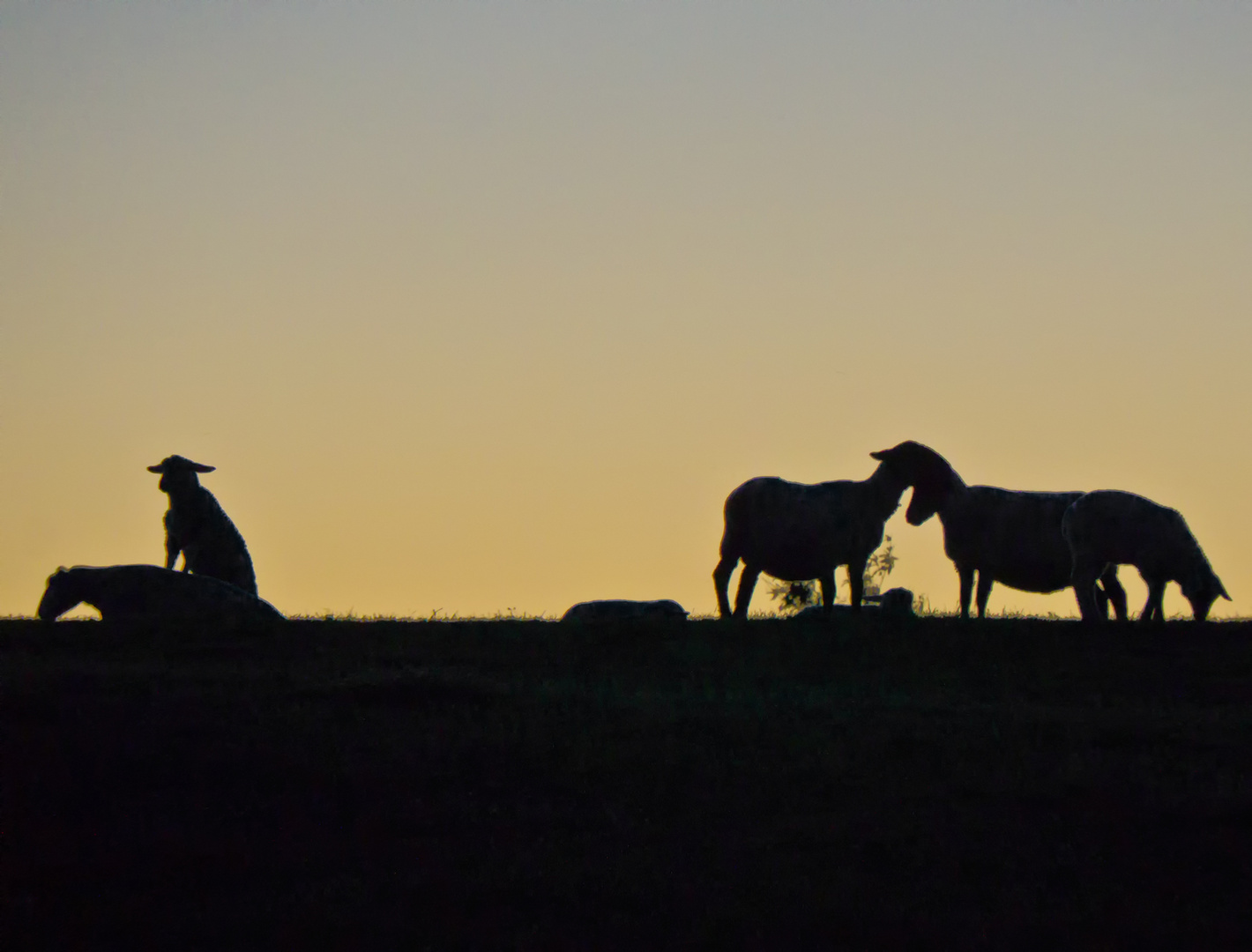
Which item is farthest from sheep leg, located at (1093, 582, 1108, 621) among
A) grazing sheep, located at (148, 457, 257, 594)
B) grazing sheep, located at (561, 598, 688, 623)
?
grazing sheep, located at (148, 457, 257, 594)

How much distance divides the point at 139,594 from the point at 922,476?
13.5 metres

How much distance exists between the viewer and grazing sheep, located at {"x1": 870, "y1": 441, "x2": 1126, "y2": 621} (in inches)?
1016

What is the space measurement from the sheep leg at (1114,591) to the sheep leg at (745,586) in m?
5.94

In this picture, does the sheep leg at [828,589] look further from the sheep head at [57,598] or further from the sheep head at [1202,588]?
the sheep head at [57,598]

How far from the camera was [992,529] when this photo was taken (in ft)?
85.5

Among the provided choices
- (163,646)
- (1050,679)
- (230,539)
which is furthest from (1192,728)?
(230,539)

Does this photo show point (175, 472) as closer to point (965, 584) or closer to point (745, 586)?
point (745, 586)

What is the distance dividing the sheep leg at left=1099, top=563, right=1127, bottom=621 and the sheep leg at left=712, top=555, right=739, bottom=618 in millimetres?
6305

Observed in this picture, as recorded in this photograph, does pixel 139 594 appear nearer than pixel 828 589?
Yes

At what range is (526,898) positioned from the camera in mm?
10773

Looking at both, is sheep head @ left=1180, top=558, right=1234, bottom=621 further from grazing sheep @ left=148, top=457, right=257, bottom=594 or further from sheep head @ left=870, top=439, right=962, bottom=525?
grazing sheep @ left=148, top=457, right=257, bottom=594

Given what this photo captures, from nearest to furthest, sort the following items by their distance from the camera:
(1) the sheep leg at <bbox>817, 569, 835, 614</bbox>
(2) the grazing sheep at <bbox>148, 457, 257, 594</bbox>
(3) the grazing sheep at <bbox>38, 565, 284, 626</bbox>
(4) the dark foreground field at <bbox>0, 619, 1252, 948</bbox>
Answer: (4) the dark foreground field at <bbox>0, 619, 1252, 948</bbox>
(3) the grazing sheep at <bbox>38, 565, 284, 626</bbox>
(1) the sheep leg at <bbox>817, 569, 835, 614</bbox>
(2) the grazing sheep at <bbox>148, 457, 257, 594</bbox>

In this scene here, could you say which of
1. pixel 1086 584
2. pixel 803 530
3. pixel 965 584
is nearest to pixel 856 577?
pixel 803 530

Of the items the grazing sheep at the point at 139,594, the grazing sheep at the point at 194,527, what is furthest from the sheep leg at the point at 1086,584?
the grazing sheep at the point at 194,527
